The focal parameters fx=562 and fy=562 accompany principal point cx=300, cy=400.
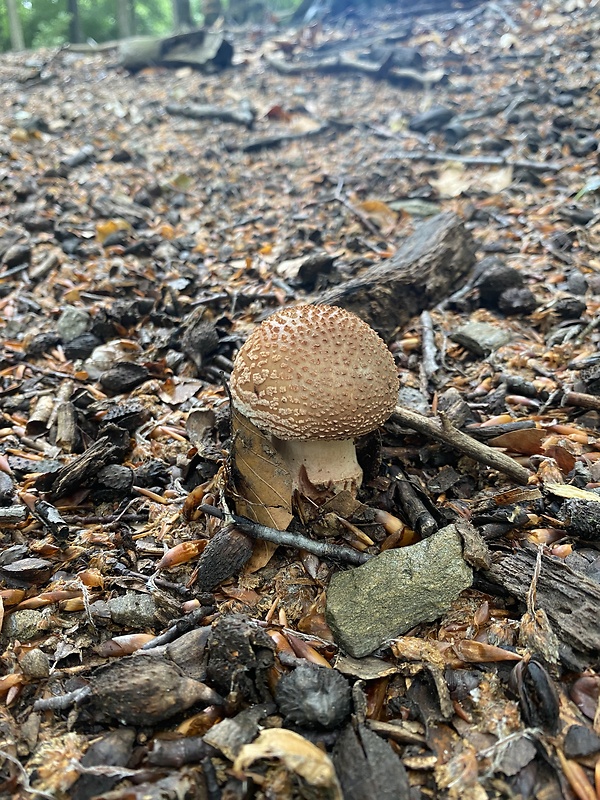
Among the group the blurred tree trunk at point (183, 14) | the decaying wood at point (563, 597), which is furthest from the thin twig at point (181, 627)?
the blurred tree trunk at point (183, 14)

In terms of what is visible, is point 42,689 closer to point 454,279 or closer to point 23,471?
point 23,471

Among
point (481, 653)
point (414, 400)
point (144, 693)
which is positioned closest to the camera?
point (144, 693)

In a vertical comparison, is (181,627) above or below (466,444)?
below

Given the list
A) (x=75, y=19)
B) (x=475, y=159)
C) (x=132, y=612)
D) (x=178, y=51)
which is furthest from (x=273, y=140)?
(x=75, y=19)

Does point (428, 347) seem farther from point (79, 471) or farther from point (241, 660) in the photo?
point (241, 660)

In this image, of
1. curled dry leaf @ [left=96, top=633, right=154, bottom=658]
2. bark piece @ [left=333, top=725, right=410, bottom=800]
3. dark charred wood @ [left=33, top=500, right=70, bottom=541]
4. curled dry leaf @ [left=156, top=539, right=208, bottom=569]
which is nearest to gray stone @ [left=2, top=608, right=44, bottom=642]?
curled dry leaf @ [left=96, top=633, right=154, bottom=658]

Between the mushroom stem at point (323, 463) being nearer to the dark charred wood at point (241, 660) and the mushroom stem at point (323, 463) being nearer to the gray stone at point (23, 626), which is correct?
the dark charred wood at point (241, 660)
